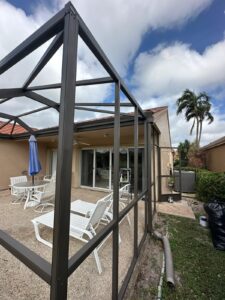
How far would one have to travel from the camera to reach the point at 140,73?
7.16m

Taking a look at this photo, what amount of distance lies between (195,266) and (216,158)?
1069 centimetres

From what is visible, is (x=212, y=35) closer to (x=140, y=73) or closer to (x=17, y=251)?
(x=140, y=73)

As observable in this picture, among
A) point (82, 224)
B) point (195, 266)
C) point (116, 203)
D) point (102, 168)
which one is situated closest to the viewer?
point (116, 203)

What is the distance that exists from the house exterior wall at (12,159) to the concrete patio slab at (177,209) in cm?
763

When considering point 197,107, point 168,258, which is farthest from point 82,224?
point 197,107

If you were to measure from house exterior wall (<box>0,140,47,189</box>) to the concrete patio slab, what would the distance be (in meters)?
7.63

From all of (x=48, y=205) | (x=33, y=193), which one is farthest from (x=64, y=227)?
(x=33, y=193)

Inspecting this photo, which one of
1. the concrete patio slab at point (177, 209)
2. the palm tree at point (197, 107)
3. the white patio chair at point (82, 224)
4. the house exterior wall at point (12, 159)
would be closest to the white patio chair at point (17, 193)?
the house exterior wall at point (12, 159)

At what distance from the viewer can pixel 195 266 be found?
8.88 ft

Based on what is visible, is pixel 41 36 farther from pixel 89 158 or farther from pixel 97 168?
pixel 89 158

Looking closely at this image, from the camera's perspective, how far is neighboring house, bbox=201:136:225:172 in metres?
10.1

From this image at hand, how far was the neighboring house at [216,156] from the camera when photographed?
1005cm

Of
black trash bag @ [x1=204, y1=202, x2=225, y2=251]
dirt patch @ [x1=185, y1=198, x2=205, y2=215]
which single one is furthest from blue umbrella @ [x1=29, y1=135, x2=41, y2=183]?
dirt patch @ [x1=185, y1=198, x2=205, y2=215]

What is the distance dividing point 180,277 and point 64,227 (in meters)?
2.53
